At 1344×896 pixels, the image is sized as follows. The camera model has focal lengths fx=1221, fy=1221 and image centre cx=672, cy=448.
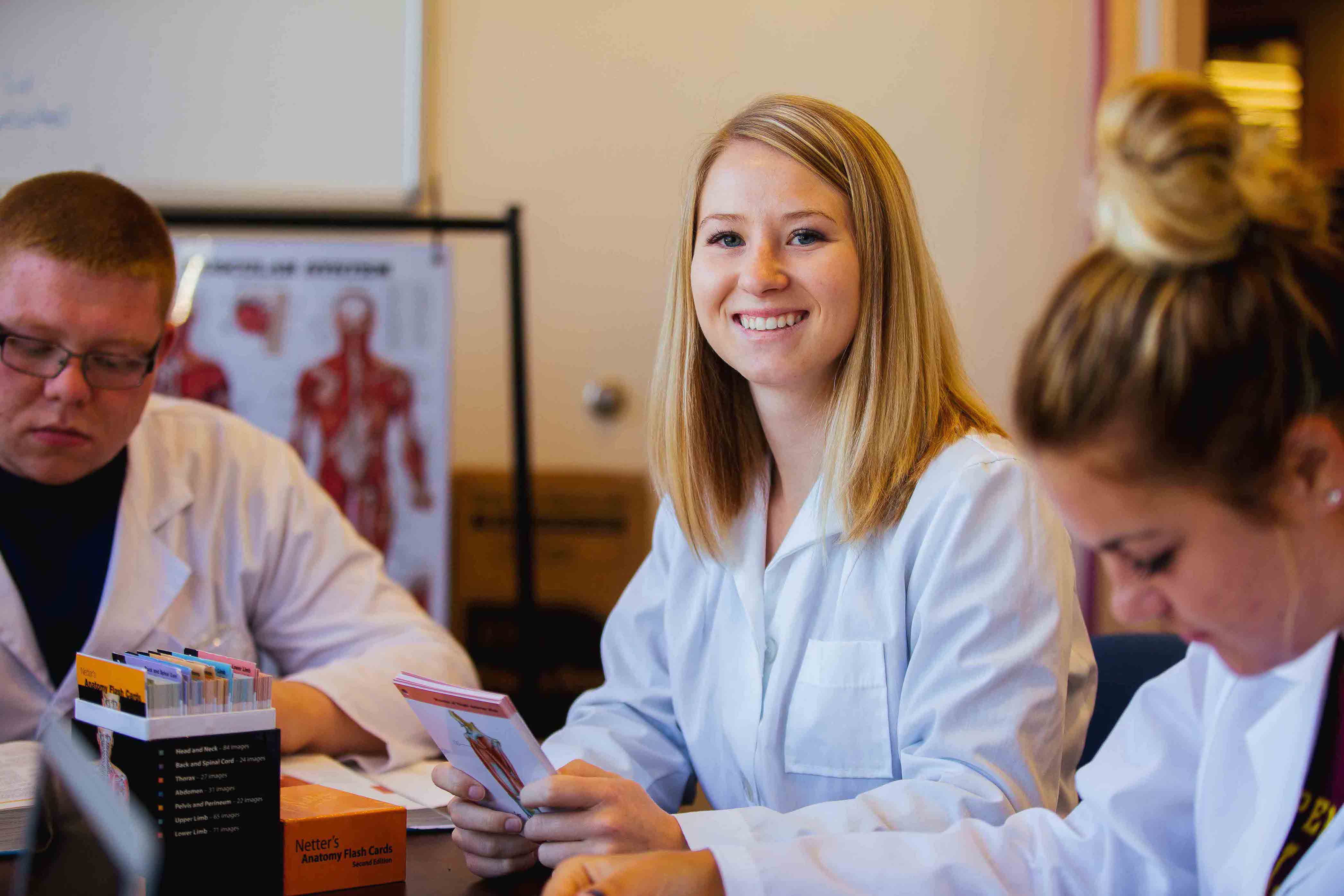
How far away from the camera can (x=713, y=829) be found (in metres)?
1.23

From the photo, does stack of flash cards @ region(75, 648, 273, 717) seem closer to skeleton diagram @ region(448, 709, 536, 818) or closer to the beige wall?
skeleton diagram @ region(448, 709, 536, 818)

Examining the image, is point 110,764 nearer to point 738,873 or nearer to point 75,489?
point 738,873

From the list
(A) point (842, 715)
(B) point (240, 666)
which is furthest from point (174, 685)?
(A) point (842, 715)

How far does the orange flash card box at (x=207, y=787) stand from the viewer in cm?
106

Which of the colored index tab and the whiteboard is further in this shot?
the whiteboard

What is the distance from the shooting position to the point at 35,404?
1.65 meters

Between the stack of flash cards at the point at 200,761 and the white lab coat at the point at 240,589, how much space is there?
0.51m

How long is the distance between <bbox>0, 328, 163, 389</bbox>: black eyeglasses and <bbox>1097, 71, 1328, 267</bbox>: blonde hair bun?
1.35 m

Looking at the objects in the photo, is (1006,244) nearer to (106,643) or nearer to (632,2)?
(632,2)

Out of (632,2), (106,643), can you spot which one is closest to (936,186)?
(632,2)

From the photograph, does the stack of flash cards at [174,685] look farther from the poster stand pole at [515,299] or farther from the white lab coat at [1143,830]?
the poster stand pole at [515,299]

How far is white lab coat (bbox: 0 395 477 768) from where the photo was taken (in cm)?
166

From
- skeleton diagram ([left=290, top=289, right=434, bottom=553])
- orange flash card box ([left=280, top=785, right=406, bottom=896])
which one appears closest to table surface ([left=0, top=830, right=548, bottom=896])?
orange flash card box ([left=280, top=785, right=406, bottom=896])

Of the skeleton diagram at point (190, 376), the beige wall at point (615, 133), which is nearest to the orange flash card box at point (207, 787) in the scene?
the skeleton diagram at point (190, 376)
